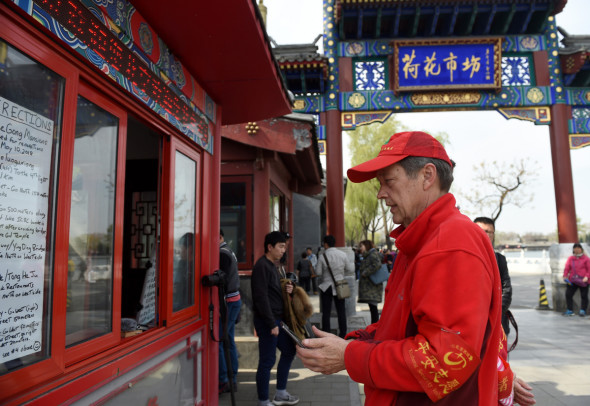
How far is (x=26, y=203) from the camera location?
1.50 metres

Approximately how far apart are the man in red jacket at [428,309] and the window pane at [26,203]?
1019mm

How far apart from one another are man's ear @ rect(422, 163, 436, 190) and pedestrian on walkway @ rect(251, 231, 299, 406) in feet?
8.42

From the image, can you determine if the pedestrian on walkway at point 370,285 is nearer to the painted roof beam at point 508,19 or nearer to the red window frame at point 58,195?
the red window frame at point 58,195

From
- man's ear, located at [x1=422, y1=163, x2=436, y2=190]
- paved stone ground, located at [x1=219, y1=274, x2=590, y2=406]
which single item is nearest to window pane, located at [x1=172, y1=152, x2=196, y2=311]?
paved stone ground, located at [x1=219, y1=274, x2=590, y2=406]

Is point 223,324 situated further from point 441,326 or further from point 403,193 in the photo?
point 441,326

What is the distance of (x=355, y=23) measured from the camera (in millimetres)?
10719

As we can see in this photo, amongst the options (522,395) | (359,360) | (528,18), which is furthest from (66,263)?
(528,18)

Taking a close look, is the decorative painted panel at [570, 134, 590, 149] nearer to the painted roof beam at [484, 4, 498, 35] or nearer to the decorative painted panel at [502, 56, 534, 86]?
the decorative painted panel at [502, 56, 534, 86]

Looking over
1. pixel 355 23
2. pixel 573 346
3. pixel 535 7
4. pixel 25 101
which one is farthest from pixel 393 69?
pixel 25 101

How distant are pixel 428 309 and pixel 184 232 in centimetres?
237

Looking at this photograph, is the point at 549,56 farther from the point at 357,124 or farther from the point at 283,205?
the point at 283,205

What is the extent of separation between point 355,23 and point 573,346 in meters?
8.78

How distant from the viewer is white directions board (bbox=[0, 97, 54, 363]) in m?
1.41

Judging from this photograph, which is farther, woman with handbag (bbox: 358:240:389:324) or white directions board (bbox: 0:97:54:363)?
woman with handbag (bbox: 358:240:389:324)
